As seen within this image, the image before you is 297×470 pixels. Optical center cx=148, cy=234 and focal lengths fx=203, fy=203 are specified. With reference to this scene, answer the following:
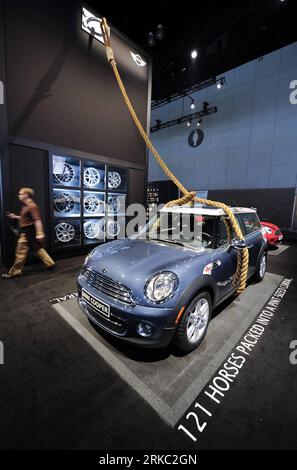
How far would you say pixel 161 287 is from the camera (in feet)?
5.86

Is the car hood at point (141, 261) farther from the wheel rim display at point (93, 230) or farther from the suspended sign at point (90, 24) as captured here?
the suspended sign at point (90, 24)

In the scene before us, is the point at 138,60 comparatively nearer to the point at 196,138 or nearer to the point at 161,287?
the point at 161,287

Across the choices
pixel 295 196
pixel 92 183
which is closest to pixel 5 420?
pixel 92 183

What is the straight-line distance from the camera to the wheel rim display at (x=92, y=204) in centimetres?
555

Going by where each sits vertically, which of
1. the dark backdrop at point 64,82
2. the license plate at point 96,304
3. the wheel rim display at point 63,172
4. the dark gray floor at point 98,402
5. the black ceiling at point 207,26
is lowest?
the dark gray floor at point 98,402

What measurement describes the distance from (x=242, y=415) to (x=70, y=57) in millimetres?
6759

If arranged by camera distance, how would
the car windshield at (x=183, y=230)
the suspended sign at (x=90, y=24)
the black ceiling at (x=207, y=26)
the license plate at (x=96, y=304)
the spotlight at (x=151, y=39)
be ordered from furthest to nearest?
the spotlight at (x=151, y=39)
the black ceiling at (x=207, y=26)
the suspended sign at (x=90, y=24)
the car windshield at (x=183, y=230)
the license plate at (x=96, y=304)

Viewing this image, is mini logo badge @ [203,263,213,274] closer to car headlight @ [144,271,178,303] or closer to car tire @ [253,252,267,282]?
car headlight @ [144,271,178,303]

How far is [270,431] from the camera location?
1.35m

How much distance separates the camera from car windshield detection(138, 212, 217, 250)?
96.4 inches

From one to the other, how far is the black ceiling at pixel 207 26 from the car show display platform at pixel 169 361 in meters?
7.61

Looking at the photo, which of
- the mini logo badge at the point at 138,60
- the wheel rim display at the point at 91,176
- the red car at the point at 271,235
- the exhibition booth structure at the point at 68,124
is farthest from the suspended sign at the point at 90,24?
the red car at the point at 271,235

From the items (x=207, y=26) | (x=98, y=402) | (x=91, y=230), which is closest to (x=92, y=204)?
(x=91, y=230)
